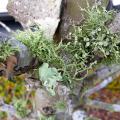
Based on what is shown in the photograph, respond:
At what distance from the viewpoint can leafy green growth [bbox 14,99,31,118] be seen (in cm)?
180

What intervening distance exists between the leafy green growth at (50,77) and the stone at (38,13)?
157 millimetres

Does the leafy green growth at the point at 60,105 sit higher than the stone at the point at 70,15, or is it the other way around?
the stone at the point at 70,15

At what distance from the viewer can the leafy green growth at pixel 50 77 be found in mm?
1766

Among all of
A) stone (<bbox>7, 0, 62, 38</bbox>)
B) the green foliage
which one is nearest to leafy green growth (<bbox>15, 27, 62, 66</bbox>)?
stone (<bbox>7, 0, 62, 38</bbox>)

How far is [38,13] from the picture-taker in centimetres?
180

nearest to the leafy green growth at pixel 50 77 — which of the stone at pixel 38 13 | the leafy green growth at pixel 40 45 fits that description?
the leafy green growth at pixel 40 45

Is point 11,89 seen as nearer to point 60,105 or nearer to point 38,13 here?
point 60,105

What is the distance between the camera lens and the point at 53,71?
1.77m

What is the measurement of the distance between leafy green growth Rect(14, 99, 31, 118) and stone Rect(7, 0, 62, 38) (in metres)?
0.34

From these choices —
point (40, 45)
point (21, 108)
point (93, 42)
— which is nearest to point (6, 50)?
point (40, 45)

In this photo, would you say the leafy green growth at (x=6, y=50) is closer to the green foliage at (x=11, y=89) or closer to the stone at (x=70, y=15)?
the green foliage at (x=11, y=89)

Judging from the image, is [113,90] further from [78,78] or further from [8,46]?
[8,46]

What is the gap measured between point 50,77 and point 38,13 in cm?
31

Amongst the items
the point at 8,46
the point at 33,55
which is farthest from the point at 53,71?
the point at 8,46
